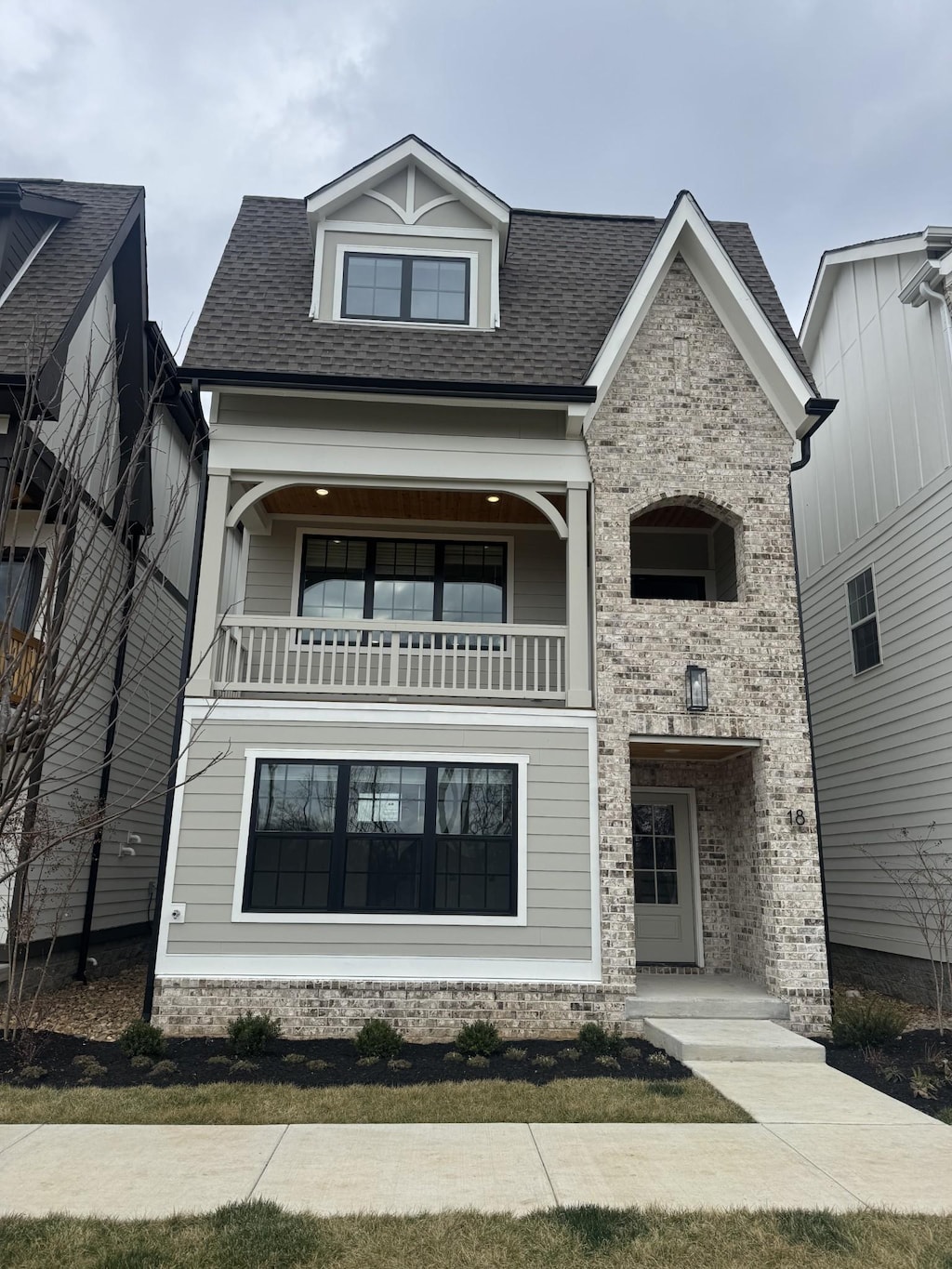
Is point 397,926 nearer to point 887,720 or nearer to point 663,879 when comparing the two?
point 663,879

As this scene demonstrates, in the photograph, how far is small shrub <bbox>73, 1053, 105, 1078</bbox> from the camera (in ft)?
25.2

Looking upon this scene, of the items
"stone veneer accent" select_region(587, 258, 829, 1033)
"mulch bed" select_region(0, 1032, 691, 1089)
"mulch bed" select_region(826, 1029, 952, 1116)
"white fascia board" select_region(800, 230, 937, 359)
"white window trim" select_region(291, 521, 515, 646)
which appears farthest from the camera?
"white window trim" select_region(291, 521, 515, 646)

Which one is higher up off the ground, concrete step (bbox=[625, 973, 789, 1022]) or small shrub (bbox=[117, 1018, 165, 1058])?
concrete step (bbox=[625, 973, 789, 1022])

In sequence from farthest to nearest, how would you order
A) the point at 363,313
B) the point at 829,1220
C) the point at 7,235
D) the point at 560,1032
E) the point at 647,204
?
1. the point at 647,204
2. the point at 363,313
3. the point at 7,235
4. the point at 560,1032
5. the point at 829,1220

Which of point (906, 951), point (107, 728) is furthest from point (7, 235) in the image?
point (906, 951)

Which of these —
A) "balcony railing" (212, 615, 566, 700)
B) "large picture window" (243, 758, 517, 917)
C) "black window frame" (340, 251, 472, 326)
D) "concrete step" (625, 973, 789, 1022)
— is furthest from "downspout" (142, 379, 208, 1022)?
"concrete step" (625, 973, 789, 1022)

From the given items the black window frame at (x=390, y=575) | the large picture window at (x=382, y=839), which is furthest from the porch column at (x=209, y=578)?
the black window frame at (x=390, y=575)

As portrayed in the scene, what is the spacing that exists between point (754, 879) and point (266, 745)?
5.65 meters

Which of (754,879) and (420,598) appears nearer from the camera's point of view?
(754,879)

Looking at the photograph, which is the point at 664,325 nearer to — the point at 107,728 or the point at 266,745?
the point at 266,745

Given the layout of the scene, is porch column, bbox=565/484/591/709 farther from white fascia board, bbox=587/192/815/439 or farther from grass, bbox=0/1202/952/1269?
grass, bbox=0/1202/952/1269

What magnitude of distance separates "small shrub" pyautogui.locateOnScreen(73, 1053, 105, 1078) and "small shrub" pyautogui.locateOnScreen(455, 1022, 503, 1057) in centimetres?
314

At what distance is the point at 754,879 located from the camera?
10344 millimetres

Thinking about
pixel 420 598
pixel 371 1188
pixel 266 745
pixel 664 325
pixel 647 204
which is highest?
pixel 647 204
